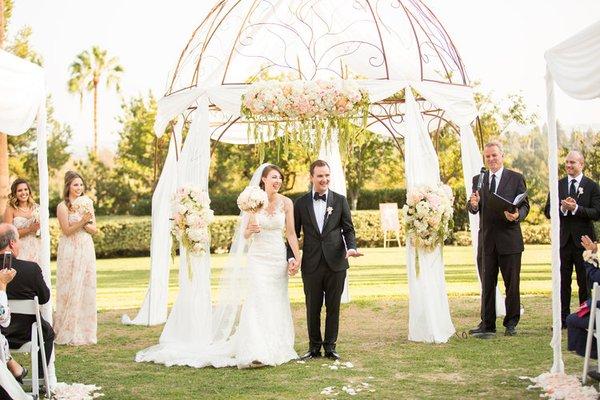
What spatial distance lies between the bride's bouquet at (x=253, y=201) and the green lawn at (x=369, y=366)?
157 centimetres

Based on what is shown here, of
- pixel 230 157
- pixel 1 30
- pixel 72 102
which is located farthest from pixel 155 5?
pixel 1 30

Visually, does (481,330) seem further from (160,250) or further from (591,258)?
(160,250)

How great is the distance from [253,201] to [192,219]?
121 cm

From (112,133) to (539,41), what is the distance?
25093mm

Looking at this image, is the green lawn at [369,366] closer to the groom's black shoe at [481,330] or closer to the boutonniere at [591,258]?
the groom's black shoe at [481,330]

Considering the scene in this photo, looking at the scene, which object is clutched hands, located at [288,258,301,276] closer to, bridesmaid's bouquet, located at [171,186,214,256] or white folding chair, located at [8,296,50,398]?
bridesmaid's bouquet, located at [171,186,214,256]

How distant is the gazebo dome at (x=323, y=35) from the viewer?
1029 centimetres

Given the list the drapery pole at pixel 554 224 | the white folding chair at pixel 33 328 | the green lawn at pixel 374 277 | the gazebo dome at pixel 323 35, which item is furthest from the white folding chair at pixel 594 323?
the green lawn at pixel 374 277

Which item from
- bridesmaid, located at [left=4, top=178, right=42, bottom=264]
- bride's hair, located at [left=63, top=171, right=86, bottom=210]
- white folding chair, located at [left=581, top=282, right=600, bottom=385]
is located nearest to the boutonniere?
white folding chair, located at [left=581, top=282, right=600, bottom=385]

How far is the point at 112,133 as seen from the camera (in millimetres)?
45000

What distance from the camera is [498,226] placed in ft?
29.2

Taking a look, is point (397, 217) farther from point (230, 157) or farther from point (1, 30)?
point (1, 30)

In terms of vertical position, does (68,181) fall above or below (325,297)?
above

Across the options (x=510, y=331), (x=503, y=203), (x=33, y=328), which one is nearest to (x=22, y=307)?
(x=33, y=328)
